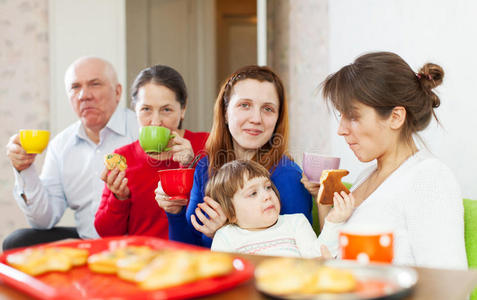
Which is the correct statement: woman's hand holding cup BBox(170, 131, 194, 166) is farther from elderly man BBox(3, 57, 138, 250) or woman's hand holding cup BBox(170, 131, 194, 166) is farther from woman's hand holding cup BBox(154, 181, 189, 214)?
elderly man BBox(3, 57, 138, 250)

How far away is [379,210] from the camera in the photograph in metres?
1.36

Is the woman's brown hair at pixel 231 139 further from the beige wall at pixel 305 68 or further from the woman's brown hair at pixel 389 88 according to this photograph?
the beige wall at pixel 305 68

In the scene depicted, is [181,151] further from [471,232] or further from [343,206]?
[471,232]

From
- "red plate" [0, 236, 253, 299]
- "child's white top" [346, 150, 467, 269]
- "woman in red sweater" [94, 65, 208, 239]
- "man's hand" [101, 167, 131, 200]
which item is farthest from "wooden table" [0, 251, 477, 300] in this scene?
"woman in red sweater" [94, 65, 208, 239]

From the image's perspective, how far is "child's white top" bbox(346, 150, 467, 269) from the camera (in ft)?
4.01

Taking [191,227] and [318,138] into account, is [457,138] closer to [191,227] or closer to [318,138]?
[191,227]

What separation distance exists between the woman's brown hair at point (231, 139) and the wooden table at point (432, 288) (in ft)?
3.55

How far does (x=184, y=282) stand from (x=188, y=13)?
13.9ft

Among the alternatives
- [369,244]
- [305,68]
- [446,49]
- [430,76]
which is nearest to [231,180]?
[430,76]

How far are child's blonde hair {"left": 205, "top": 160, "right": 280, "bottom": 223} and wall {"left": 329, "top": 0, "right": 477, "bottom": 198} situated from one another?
3.04 ft

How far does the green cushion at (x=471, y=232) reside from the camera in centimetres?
133

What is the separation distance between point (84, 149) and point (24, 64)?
1508 millimetres

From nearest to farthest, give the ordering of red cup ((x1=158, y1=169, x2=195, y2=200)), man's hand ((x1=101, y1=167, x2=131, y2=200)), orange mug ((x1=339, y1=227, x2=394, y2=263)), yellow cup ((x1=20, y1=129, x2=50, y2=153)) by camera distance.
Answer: orange mug ((x1=339, y1=227, x2=394, y2=263)) < red cup ((x1=158, y1=169, x2=195, y2=200)) < man's hand ((x1=101, y1=167, x2=131, y2=200)) < yellow cup ((x1=20, y1=129, x2=50, y2=153))

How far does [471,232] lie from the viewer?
135 cm
